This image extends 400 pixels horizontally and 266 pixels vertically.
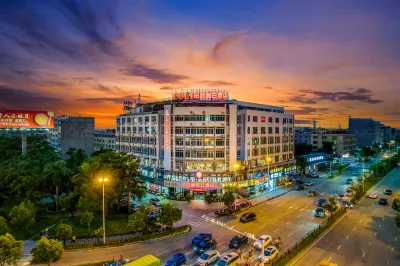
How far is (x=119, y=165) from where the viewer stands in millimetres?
49656

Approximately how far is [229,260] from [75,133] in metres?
109

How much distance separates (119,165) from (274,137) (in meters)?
46.0

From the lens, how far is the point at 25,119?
73.9 meters

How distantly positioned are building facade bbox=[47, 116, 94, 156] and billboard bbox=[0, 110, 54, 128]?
44535 mm

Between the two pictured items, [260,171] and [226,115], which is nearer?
[226,115]

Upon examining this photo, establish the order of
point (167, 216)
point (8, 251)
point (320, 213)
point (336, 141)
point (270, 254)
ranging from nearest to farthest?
point (8, 251) → point (270, 254) → point (167, 216) → point (320, 213) → point (336, 141)

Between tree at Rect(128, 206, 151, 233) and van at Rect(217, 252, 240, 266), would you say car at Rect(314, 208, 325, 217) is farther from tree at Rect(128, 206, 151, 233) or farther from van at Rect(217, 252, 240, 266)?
tree at Rect(128, 206, 151, 233)

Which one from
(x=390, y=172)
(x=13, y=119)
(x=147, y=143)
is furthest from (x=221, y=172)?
(x=390, y=172)

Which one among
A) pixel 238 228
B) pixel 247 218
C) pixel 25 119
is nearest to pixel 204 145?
pixel 247 218

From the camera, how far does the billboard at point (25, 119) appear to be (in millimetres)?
71188

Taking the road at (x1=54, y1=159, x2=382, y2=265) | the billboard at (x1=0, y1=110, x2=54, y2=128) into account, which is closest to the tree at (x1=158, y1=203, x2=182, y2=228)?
the road at (x1=54, y1=159, x2=382, y2=265)

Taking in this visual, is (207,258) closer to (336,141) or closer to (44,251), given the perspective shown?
(44,251)

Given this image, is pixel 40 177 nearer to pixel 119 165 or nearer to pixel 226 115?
pixel 119 165

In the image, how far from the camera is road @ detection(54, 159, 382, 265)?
33969 millimetres
